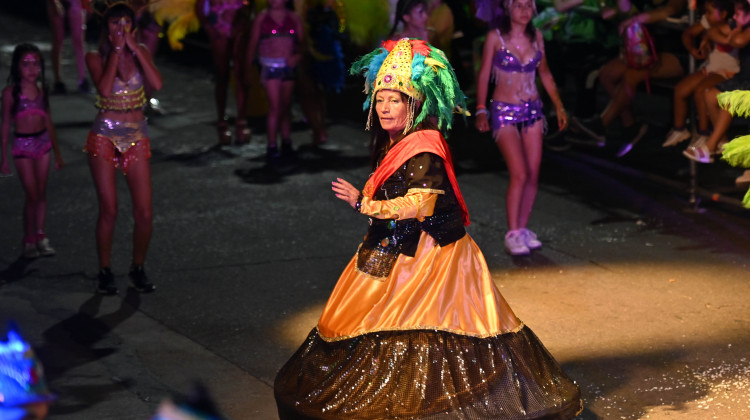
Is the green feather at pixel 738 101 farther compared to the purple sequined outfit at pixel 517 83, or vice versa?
the purple sequined outfit at pixel 517 83

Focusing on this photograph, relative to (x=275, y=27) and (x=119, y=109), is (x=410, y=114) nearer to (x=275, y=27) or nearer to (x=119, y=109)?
(x=119, y=109)

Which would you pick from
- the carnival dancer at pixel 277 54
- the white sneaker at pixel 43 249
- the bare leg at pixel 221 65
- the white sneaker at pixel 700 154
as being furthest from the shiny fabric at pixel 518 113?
the bare leg at pixel 221 65

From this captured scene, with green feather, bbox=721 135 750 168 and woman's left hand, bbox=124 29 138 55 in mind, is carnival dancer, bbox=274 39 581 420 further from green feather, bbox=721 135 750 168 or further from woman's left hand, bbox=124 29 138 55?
woman's left hand, bbox=124 29 138 55

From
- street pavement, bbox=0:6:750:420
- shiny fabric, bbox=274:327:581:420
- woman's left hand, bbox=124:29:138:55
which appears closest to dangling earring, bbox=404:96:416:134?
shiny fabric, bbox=274:327:581:420

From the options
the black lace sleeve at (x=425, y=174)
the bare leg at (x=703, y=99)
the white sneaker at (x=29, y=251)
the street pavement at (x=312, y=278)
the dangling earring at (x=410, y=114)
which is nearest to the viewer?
the black lace sleeve at (x=425, y=174)

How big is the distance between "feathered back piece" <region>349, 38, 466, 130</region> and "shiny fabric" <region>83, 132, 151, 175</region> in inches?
102

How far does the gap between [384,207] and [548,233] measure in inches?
169

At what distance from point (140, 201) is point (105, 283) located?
0.63 meters

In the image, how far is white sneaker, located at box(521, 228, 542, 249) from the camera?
338 inches

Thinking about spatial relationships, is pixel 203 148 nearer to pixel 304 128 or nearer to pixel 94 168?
pixel 304 128

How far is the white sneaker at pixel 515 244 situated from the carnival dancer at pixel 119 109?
277 centimetres

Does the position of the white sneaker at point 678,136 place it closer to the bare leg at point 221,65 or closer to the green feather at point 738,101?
the green feather at point 738,101

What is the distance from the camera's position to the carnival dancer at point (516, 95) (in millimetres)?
8289

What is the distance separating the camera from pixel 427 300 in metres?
5.21
